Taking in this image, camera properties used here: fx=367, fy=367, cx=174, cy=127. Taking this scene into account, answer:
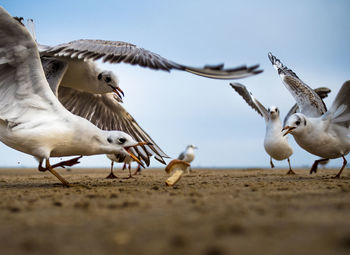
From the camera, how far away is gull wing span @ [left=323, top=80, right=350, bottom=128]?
576 cm

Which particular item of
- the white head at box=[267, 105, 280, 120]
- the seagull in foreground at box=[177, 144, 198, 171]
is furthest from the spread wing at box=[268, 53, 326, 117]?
the seagull in foreground at box=[177, 144, 198, 171]

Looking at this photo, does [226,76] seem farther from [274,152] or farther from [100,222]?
[274,152]

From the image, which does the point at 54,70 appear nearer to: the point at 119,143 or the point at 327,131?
the point at 119,143

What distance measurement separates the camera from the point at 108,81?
619cm

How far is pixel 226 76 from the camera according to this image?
3.55 meters

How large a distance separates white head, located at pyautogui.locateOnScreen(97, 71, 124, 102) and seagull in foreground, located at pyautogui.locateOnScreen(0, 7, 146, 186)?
1892 mm

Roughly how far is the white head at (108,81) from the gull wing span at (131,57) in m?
1.22

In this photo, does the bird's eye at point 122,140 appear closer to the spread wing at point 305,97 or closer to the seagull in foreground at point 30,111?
the seagull in foreground at point 30,111

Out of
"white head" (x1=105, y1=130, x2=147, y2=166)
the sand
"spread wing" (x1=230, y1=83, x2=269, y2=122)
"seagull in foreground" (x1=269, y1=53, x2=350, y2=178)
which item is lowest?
the sand

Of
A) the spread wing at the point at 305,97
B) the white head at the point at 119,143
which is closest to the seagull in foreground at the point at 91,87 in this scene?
the white head at the point at 119,143

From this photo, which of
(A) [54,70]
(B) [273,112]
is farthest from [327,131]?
(A) [54,70]

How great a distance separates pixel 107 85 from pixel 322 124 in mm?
3650

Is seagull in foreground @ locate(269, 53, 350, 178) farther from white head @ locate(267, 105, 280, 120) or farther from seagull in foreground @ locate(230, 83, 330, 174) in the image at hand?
white head @ locate(267, 105, 280, 120)

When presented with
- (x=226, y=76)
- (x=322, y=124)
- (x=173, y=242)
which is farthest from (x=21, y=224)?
(x=322, y=124)
